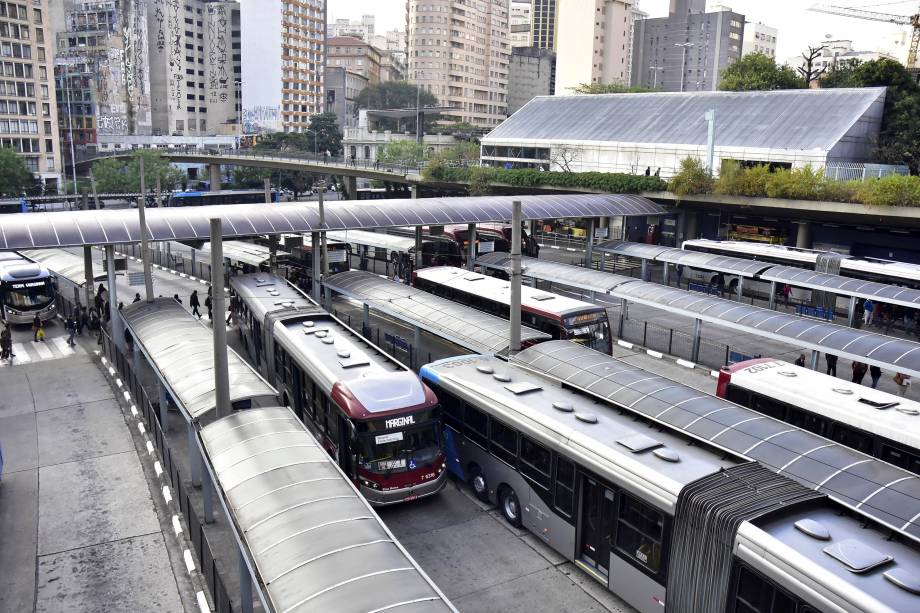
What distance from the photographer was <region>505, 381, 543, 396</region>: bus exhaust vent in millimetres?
17156

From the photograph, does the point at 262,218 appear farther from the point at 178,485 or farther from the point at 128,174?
the point at 128,174

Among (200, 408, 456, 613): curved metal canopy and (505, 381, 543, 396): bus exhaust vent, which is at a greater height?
(505, 381, 543, 396): bus exhaust vent

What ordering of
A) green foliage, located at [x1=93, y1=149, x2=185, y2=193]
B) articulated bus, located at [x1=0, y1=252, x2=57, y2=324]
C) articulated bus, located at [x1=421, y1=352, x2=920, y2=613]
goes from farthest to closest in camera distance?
green foliage, located at [x1=93, y1=149, x2=185, y2=193] → articulated bus, located at [x1=0, y1=252, x2=57, y2=324] → articulated bus, located at [x1=421, y1=352, x2=920, y2=613]

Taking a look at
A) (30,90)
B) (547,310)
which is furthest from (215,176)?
(547,310)

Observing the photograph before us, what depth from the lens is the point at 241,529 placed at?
12094 mm

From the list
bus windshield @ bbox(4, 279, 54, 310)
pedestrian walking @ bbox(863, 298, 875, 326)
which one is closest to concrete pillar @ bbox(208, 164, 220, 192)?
bus windshield @ bbox(4, 279, 54, 310)

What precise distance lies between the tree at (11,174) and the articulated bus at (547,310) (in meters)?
75.2

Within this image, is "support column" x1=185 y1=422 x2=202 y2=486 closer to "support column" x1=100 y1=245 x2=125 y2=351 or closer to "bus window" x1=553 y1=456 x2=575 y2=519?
"bus window" x1=553 y1=456 x2=575 y2=519

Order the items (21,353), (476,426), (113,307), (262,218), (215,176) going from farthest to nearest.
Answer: (215,176), (262,218), (21,353), (113,307), (476,426)

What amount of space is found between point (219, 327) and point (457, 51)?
163970 mm

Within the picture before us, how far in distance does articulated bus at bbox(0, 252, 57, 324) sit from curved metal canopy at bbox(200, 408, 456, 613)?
1010 inches

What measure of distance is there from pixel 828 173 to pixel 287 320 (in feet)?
137

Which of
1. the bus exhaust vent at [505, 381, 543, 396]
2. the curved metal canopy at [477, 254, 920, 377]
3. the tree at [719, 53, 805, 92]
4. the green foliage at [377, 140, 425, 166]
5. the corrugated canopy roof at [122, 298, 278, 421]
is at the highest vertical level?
the tree at [719, 53, 805, 92]

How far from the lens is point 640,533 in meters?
12.9
